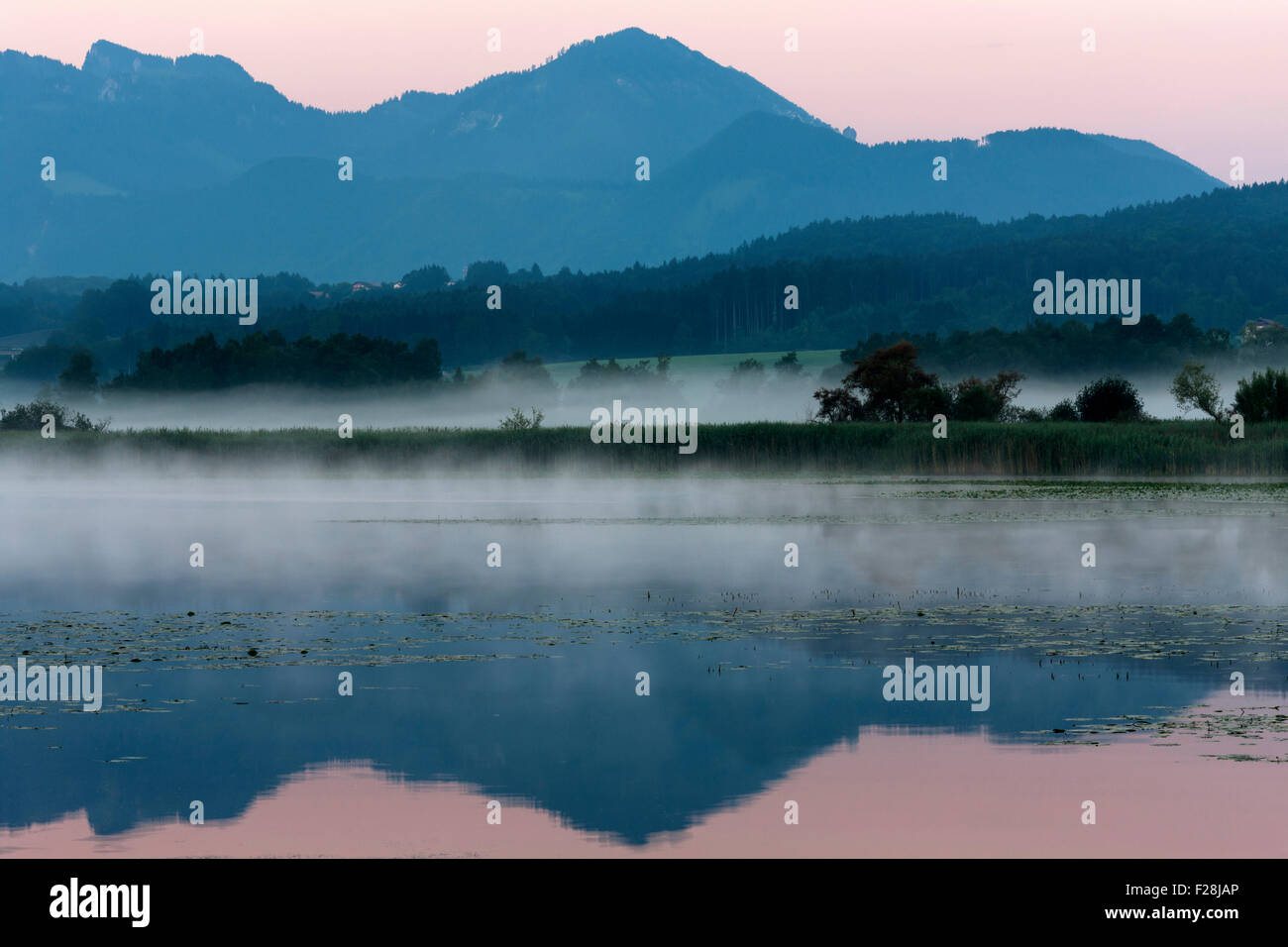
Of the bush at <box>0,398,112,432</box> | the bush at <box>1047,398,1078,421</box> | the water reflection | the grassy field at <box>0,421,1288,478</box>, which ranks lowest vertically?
the water reflection

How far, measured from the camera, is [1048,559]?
3111 cm

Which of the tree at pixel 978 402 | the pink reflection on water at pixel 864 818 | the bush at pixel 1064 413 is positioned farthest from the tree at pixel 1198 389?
the pink reflection on water at pixel 864 818

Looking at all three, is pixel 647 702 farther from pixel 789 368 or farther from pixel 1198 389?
pixel 789 368

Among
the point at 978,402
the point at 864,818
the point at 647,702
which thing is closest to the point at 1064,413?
the point at 978,402

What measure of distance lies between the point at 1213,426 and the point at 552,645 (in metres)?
60.0

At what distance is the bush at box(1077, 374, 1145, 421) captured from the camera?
89688mm

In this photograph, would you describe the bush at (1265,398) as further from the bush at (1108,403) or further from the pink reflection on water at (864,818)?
the pink reflection on water at (864,818)

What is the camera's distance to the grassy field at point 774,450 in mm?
69312

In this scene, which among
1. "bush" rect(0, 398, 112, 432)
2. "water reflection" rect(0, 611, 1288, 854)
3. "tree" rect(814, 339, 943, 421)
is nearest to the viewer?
"water reflection" rect(0, 611, 1288, 854)

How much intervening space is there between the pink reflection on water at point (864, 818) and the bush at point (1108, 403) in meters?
79.0

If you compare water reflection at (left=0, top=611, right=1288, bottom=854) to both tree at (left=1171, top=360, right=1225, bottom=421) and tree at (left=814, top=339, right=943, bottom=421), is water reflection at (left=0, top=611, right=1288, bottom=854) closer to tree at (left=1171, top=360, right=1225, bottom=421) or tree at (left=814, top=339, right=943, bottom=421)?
tree at (left=814, top=339, right=943, bottom=421)

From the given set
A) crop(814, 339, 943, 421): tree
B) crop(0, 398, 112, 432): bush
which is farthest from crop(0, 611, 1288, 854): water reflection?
crop(0, 398, 112, 432): bush

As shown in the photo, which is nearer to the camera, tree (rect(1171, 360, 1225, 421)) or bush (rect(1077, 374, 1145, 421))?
tree (rect(1171, 360, 1225, 421))

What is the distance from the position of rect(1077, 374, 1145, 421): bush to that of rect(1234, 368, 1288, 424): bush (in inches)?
406
